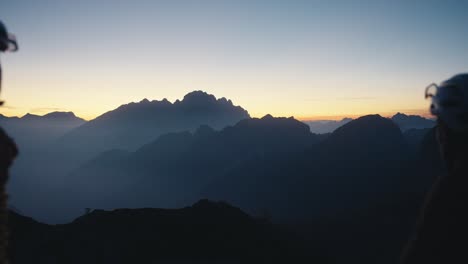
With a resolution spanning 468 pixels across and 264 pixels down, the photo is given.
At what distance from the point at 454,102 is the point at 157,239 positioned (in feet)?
143

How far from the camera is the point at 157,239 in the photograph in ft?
137

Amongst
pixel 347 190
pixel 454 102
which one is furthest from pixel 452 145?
pixel 347 190

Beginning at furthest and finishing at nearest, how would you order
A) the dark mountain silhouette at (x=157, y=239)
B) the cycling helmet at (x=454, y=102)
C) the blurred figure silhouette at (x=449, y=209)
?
the dark mountain silhouette at (x=157, y=239)
the cycling helmet at (x=454, y=102)
the blurred figure silhouette at (x=449, y=209)

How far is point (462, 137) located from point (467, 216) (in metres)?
1.23

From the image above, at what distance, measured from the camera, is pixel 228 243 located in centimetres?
4275

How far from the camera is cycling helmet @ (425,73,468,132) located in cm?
370

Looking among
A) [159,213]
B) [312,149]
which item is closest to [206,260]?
[159,213]

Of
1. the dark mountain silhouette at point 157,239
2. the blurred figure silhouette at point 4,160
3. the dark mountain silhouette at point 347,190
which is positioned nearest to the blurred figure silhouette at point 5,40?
the blurred figure silhouette at point 4,160

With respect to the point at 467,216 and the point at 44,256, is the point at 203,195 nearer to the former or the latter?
the point at 44,256

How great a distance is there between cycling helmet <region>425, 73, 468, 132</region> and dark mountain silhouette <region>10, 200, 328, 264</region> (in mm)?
37610

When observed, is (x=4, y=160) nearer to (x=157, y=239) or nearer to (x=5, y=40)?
(x=5, y=40)

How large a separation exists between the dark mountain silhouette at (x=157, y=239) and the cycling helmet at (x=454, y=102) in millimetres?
37610

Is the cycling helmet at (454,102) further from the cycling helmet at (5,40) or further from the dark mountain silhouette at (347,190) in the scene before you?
the dark mountain silhouette at (347,190)

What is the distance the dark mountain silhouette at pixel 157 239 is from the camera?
37.5m
